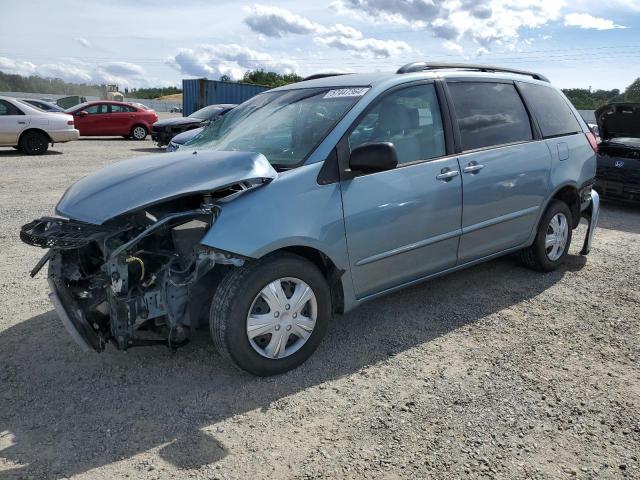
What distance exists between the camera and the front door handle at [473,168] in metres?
4.01

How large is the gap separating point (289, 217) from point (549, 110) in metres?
3.14

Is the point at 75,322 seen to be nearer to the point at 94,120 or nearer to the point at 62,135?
the point at 62,135

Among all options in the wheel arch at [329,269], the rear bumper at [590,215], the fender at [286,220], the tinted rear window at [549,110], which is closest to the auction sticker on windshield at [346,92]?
the fender at [286,220]

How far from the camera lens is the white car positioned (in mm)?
13438

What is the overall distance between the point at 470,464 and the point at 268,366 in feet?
4.05

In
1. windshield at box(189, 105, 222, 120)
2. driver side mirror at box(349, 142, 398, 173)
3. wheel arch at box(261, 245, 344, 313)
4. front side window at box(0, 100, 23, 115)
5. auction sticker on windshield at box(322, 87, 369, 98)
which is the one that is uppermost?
windshield at box(189, 105, 222, 120)

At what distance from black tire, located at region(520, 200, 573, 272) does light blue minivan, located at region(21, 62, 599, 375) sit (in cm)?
63

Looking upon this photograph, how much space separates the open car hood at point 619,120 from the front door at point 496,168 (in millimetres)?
4448

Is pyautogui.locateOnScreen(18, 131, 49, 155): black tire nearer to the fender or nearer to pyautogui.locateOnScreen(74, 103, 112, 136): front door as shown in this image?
pyautogui.locateOnScreen(74, 103, 112, 136): front door

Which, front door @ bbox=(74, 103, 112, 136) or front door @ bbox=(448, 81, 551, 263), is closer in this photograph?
front door @ bbox=(448, 81, 551, 263)

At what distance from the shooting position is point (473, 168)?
4047 mm

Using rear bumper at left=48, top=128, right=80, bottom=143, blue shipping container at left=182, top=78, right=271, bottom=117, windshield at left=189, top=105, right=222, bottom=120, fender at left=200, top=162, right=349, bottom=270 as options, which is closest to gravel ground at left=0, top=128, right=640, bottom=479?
fender at left=200, top=162, right=349, bottom=270

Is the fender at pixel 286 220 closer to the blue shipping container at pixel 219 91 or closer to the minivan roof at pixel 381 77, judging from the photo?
the minivan roof at pixel 381 77

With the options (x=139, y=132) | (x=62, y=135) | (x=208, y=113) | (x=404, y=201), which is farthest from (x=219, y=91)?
(x=404, y=201)
